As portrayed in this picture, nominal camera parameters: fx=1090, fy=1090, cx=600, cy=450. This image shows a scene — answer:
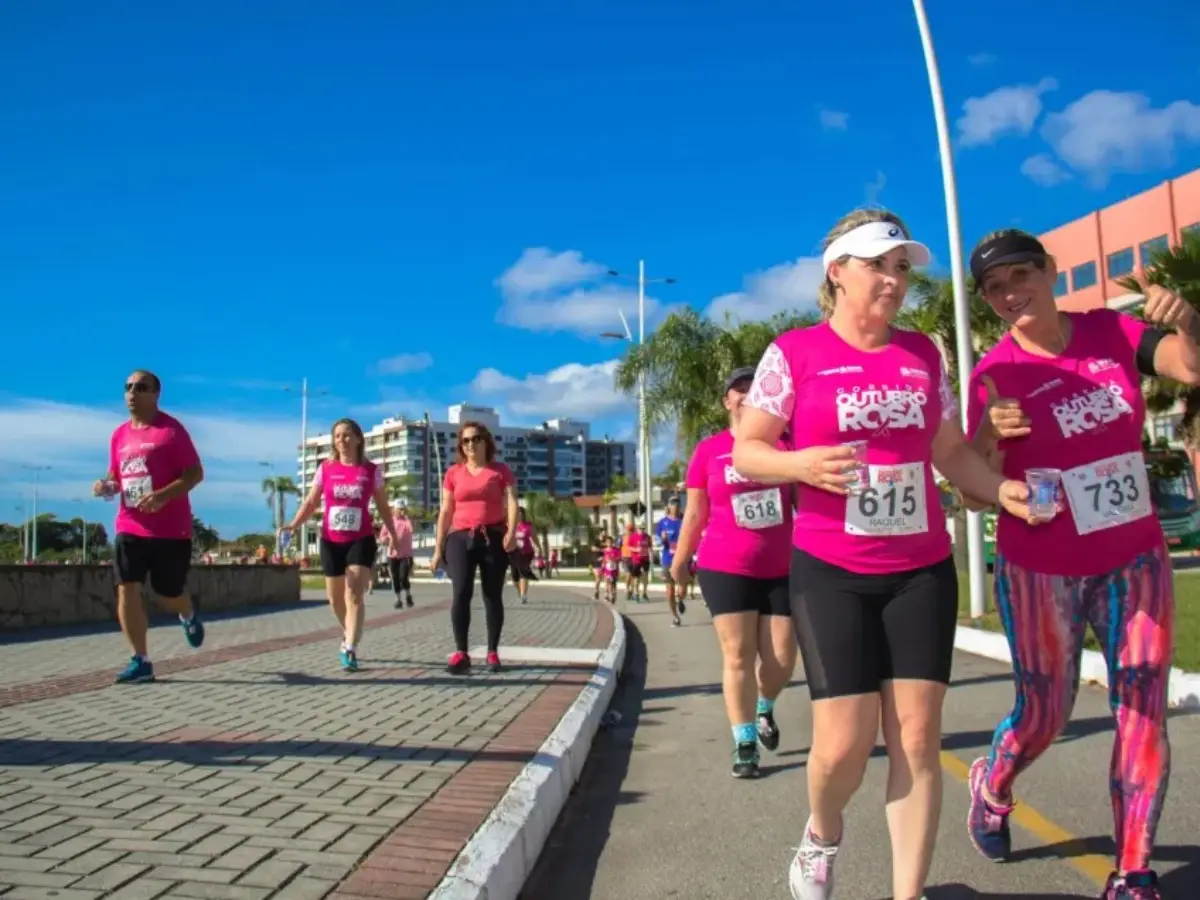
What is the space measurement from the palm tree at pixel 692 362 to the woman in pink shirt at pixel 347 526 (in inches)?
1125

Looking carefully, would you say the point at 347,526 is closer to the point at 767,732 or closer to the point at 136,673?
the point at 136,673

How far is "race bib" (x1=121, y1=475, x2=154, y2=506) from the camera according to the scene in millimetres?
7594

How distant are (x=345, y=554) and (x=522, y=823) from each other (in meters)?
5.04

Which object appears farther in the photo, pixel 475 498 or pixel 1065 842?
pixel 475 498

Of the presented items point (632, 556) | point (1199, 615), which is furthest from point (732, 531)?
point (632, 556)

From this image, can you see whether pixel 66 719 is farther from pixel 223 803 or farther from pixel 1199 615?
pixel 1199 615

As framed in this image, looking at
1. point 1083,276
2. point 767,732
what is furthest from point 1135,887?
point 1083,276

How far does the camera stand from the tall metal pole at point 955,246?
13.5 m

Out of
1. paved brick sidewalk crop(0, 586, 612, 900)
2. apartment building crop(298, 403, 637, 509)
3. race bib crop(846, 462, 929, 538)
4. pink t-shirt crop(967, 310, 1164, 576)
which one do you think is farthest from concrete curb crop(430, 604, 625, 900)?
apartment building crop(298, 403, 637, 509)

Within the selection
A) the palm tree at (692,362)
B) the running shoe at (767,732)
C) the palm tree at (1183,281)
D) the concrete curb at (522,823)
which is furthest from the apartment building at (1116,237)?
the concrete curb at (522,823)

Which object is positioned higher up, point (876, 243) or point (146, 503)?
point (876, 243)

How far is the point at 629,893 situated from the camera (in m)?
3.61

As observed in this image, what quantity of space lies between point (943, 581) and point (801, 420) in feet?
1.94

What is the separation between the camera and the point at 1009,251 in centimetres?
354
